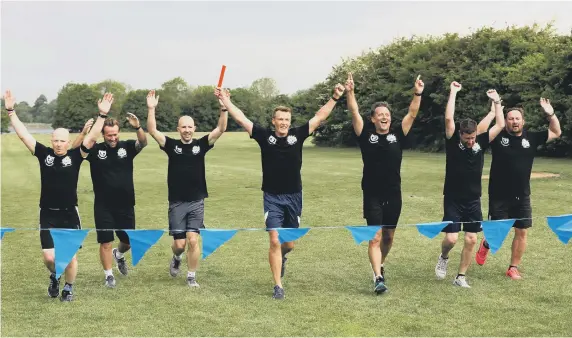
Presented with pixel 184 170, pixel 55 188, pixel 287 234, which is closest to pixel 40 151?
pixel 55 188

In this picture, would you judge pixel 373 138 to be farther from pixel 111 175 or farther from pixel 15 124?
pixel 15 124

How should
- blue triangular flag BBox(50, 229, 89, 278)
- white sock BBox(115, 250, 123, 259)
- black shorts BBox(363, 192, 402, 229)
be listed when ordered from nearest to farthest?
blue triangular flag BBox(50, 229, 89, 278) → black shorts BBox(363, 192, 402, 229) → white sock BBox(115, 250, 123, 259)

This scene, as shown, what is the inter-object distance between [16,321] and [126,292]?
1.48 meters

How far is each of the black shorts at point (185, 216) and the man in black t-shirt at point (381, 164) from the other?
2.27m

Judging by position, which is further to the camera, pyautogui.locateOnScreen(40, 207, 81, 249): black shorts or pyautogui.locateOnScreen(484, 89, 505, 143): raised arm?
pyautogui.locateOnScreen(484, 89, 505, 143): raised arm

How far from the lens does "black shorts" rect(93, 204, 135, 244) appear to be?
26.4ft

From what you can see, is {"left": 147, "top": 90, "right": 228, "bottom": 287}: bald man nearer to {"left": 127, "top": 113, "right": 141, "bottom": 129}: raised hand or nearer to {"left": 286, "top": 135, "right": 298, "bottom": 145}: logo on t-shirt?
{"left": 127, "top": 113, "right": 141, "bottom": 129}: raised hand

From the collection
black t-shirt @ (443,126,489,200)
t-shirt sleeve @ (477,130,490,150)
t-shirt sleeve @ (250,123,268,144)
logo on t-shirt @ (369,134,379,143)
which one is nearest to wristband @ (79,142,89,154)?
t-shirt sleeve @ (250,123,268,144)

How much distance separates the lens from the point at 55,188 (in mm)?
7422

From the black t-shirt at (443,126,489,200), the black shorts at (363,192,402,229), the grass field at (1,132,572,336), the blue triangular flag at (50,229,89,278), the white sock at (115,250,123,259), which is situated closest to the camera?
the grass field at (1,132,572,336)

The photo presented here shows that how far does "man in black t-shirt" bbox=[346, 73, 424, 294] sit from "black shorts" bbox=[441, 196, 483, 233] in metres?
0.76

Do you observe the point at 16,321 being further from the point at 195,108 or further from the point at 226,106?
the point at 195,108

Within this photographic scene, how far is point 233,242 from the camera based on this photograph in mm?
11180

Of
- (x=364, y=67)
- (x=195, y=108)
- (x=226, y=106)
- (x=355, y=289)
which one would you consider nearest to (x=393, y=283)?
(x=355, y=289)
